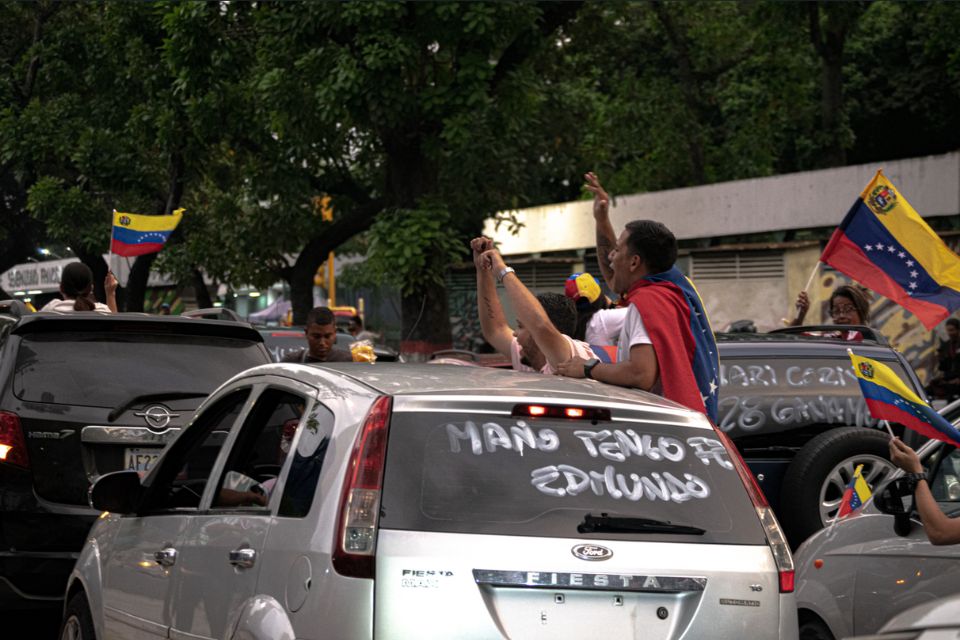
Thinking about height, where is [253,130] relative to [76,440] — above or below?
above

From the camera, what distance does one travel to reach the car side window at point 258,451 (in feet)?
14.8

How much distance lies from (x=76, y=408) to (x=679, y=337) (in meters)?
3.32

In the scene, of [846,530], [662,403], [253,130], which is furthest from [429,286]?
[662,403]

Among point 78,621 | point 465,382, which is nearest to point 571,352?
point 465,382

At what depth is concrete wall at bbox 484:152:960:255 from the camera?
22.6 m

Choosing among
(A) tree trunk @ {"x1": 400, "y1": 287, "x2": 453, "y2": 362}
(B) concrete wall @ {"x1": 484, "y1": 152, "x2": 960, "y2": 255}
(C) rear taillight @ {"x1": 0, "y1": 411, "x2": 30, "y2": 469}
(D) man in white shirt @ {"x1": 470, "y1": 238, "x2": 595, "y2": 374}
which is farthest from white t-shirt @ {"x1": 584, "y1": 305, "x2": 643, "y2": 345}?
(B) concrete wall @ {"x1": 484, "y1": 152, "x2": 960, "y2": 255}

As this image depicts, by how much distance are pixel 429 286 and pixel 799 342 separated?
12071 mm

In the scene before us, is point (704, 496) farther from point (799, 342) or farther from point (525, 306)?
point (799, 342)

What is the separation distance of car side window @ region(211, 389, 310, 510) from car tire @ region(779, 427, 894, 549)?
461 cm

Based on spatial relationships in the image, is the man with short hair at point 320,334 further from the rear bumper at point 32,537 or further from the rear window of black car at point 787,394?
the rear bumper at point 32,537

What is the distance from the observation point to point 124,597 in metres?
5.20

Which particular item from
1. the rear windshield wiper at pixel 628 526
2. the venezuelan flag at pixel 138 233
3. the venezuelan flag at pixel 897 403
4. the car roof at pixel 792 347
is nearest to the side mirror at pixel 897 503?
the venezuelan flag at pixel 897 403

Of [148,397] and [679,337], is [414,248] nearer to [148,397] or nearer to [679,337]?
[148,397]

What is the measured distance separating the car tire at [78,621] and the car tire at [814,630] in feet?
9.30
